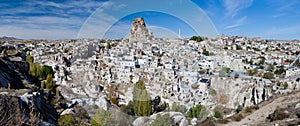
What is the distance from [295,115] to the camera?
6297 millimetres

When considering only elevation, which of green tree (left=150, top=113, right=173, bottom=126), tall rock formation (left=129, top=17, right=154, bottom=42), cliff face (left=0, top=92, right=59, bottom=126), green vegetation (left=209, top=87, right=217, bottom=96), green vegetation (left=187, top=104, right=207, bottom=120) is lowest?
green vegetation (left=187, top=104, right=207, bottom=120)

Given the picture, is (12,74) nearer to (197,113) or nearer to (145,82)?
(145,82)

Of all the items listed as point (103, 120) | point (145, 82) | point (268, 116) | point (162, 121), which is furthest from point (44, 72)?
point (268, 116)

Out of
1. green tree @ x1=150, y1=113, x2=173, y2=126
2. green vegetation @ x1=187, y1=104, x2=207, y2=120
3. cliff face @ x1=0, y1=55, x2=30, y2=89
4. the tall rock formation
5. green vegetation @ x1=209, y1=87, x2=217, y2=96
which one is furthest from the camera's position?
green vegetation @ x1=209, y1=87, x2=217, y2=96

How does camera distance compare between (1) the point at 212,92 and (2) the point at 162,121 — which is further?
(1) the point at 212,92

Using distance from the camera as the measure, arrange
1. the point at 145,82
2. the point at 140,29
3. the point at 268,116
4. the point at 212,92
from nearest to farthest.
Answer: the point at 268,116 < the point at 140,29 < the point at 212,92 < the point at 145,82

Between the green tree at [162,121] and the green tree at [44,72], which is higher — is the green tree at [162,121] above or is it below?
below

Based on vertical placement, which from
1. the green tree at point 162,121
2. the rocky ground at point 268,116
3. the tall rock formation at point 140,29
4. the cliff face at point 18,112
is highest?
the tall rock formation at point 140,29

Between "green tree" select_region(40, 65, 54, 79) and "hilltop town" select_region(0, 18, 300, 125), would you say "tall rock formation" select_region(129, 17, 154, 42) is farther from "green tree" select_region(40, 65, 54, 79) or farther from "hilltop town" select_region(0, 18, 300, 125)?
"green tree" select_region(40, 65, 54, 79)

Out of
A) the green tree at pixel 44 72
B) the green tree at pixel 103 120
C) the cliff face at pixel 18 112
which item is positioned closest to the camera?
the cliff face at pixel 18 112

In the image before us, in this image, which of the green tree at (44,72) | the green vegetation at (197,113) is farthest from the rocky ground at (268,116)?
the green tree at (44,72)

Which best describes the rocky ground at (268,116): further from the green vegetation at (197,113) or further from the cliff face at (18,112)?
the cliff face at (18,112)

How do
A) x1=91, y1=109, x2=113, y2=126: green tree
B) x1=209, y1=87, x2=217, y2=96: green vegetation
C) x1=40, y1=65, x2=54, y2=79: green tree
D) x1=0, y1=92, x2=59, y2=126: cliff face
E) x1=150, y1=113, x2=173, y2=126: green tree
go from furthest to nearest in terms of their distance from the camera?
x1=40, y1=65, x2=54, y2=79: green tree → x1=209, y1=87, x2=217, y2=96: green vegetation → x1=150, y1=113, x2=173, y2=126: green tree → x1=91, y1=109, x2=113, y2=126: green tree → x1=0, y1=92, x2=59, y2=126: cliff face

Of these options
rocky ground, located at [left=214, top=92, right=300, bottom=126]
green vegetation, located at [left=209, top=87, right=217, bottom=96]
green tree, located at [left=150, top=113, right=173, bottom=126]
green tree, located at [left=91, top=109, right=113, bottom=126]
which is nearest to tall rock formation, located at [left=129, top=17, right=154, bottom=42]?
green tree, located at [left=150, top=113, right=173, bottom=126]
